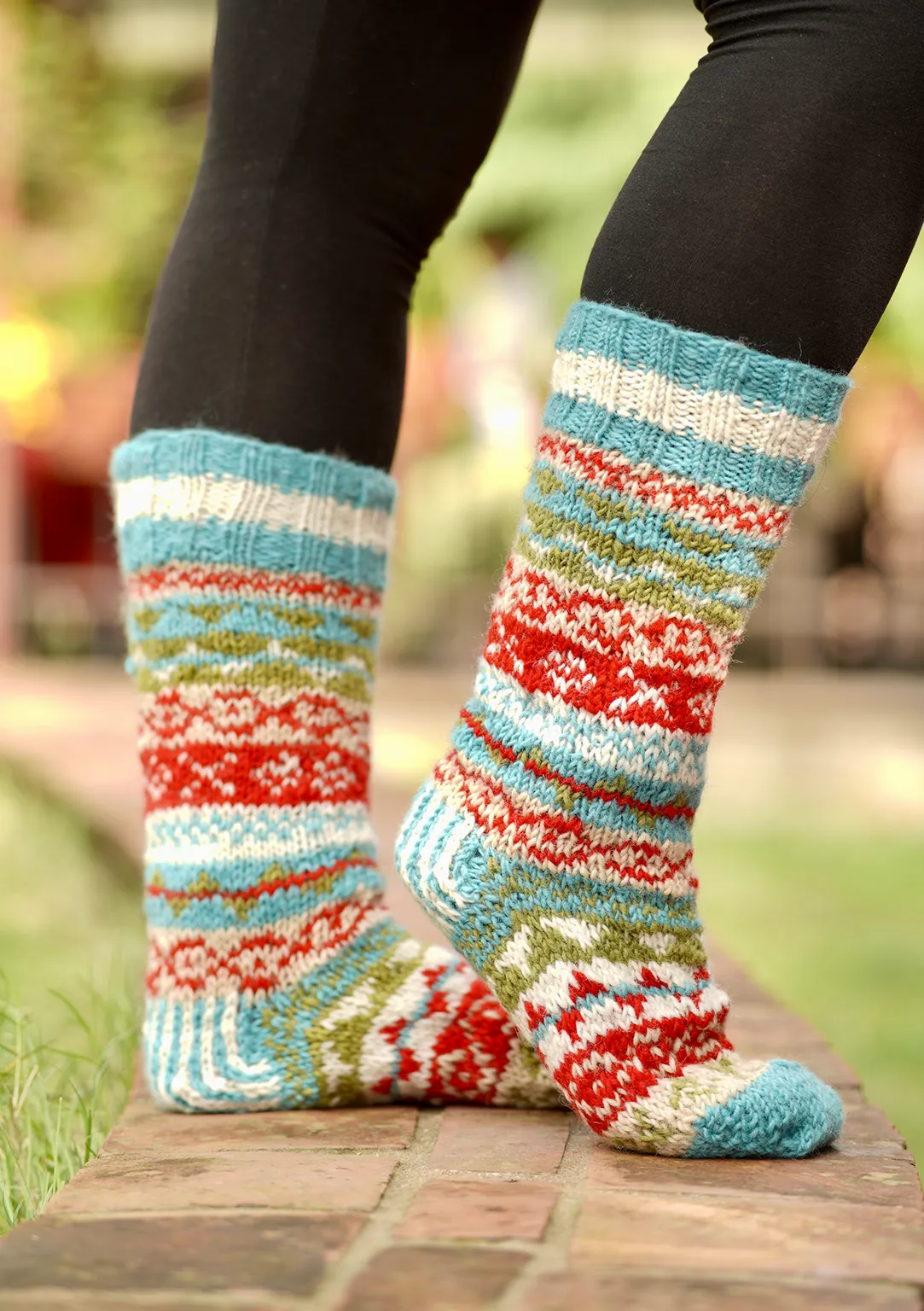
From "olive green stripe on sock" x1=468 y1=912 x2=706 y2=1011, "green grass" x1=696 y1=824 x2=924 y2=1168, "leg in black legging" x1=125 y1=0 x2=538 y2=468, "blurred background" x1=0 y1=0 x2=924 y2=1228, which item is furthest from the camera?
"blurred background" x1=0 y1=0 x2=924 y2=1228

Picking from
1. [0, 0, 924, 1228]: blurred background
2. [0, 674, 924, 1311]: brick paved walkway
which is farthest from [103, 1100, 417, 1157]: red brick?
[0, 0, 924, 1228]: blurred background

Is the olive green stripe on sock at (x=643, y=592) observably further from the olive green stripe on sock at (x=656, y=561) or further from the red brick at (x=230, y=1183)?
the red brick at (x=230, y=1183)

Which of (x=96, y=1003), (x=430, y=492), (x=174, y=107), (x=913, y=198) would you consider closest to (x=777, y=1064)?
(x=913, y=198)

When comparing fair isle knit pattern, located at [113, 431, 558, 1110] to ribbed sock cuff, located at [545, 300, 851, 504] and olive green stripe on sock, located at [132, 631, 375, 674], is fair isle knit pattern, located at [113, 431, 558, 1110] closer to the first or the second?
olive green stripe on sock, located at [132, 631, 375, 674]

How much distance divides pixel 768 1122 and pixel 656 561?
0.31 m

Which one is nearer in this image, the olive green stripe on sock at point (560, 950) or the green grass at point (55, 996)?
the olive green stripe on sock at point (560, 950)

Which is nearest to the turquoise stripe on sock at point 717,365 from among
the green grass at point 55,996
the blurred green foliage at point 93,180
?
the green grass at point 55,996

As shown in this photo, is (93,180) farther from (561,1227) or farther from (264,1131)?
(561,1227)

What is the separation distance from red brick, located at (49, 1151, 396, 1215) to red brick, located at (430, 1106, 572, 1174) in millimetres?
41

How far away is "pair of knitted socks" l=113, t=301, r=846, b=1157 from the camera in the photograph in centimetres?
79

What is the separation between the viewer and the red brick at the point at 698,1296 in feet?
1.90

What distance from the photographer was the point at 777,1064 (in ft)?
2.77

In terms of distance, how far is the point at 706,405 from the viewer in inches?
30.7

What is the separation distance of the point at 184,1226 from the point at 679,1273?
0.75 ft
